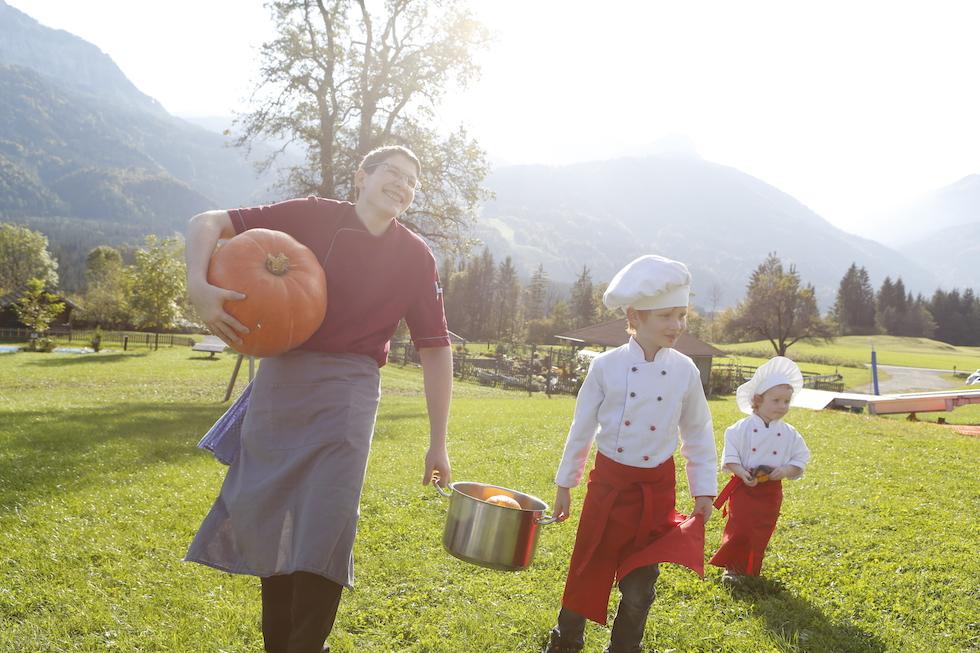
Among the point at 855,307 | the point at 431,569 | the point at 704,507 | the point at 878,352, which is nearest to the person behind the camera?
the point at 704,507

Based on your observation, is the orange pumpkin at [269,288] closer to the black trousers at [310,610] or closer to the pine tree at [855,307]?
the black trousers at [310,610]

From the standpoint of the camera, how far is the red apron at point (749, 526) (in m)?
5.01

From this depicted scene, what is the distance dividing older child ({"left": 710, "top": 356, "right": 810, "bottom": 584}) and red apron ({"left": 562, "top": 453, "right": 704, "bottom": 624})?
156cm

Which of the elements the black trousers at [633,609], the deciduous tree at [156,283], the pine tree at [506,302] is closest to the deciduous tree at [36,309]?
the deciduous tree at [156,283]

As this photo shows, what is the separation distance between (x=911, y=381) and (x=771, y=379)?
58.9 metres

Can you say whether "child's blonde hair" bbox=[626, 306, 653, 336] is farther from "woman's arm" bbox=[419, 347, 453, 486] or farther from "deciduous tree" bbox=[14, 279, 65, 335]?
"deciduous tree" bbox=[14, 279, 65, 335]

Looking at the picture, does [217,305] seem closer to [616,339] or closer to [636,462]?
[636,462]

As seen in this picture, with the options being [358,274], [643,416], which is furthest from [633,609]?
[358,274]

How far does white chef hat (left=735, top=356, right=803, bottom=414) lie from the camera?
16.8 ft

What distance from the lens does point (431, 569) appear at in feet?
16.9

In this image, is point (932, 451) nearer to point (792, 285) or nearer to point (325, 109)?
point (325, 109)

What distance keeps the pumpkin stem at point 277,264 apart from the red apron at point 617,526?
7.00 feet

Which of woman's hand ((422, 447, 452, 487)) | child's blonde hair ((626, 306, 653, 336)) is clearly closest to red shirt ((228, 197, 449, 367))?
woman's hand ((422, 447, 452, 487))

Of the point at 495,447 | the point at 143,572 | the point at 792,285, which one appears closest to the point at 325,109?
the point at 495,447
